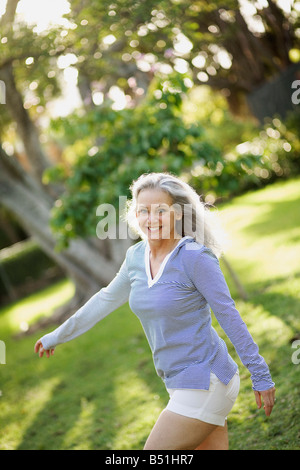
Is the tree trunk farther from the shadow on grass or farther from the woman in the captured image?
the woman

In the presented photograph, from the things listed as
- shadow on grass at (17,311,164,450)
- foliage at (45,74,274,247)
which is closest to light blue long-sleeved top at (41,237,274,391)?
shadow on grass at (17,311,164,450)

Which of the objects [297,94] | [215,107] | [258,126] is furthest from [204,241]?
[215,107]

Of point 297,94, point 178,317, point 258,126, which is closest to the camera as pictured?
point 178,317

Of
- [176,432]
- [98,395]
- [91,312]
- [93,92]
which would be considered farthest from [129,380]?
[93,92]

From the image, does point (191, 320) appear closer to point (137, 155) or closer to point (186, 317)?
point (186, 317)

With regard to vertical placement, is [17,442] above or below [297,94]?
above

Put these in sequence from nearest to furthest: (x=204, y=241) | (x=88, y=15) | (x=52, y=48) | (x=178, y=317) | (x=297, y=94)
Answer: (x=178, y=317) < (x=204, y=241) < (x=88, y=15) < (x=52, y=48) < (x=297, y=94)

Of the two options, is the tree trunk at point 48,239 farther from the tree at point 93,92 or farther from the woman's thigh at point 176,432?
the woman's thigh at point 176,432

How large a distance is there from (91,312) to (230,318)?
0.84m

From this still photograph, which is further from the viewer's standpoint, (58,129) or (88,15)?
(58,129)

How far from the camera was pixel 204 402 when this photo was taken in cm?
263

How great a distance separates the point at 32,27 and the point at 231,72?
515 inches
